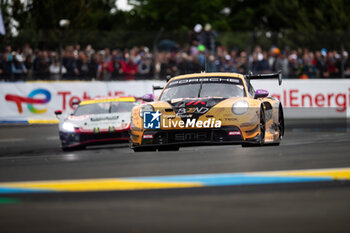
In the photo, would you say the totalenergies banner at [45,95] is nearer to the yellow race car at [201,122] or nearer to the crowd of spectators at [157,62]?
the crowd of spectators at [157,62]

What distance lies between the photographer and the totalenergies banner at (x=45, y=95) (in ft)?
69.3

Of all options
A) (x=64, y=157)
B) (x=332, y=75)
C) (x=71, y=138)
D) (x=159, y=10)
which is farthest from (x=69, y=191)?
(x=159, y=10)

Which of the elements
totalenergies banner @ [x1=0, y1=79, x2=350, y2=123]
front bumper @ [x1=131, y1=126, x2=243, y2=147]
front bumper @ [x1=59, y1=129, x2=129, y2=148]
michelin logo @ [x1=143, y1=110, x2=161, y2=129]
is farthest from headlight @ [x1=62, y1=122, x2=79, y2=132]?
totalenergies banner @ [x1=0, y1=79, x2=350, y2=123]

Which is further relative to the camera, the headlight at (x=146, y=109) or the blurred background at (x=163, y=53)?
the blurred background at (x=163, y=53)

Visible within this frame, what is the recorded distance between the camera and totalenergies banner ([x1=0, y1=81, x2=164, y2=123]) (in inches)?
831

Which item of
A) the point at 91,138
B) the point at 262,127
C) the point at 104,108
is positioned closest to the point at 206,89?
the point at 262,127

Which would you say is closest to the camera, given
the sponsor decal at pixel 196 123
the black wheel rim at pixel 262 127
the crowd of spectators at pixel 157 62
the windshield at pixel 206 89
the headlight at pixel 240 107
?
the sponsor decal at pixel 196 123

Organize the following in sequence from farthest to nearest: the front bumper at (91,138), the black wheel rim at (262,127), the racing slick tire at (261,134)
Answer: the front bumper at (91,138), the black wheel rim at (262,127), the racing slick tire at (261,134)

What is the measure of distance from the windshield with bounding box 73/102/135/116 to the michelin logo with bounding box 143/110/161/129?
4.39 meters

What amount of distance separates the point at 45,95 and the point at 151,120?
38.4 ft

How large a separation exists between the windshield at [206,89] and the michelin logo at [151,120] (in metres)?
0.98

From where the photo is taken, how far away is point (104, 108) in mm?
14820

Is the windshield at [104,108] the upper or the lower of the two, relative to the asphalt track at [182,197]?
upper

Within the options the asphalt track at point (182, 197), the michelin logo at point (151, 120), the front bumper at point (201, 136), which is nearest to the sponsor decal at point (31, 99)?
the asphalt track at point (182, 197)
